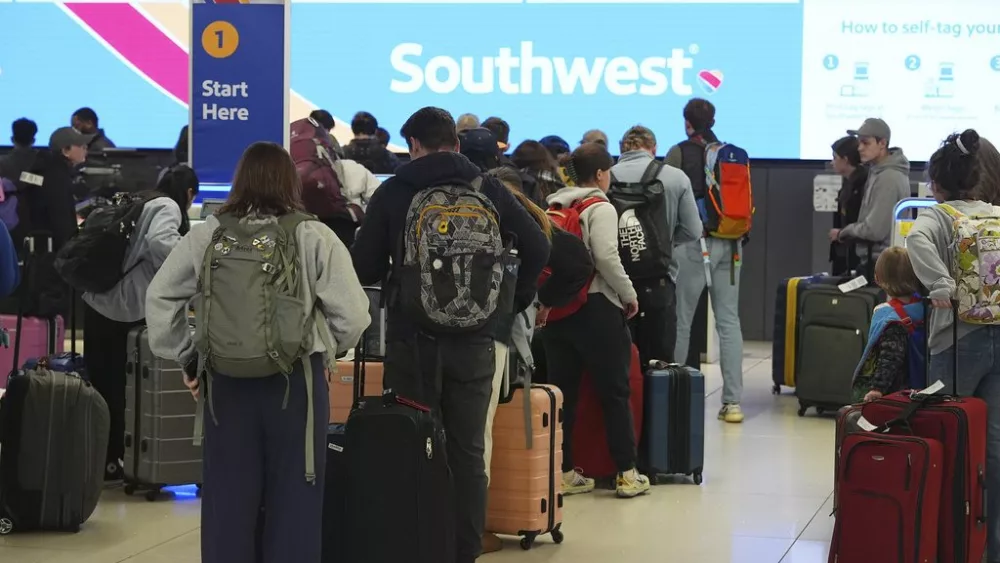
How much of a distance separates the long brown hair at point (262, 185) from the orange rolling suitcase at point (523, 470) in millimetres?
1589

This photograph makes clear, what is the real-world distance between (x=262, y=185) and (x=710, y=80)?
8.66m

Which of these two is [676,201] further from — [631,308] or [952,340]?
[952,340]

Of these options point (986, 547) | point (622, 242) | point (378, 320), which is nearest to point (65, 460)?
point (378, 320)

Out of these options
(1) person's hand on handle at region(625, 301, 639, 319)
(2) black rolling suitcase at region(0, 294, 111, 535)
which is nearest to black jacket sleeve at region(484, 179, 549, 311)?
(1) person's hand on handle at region(625, 301, 639, 319)

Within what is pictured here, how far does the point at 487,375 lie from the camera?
4.69 m

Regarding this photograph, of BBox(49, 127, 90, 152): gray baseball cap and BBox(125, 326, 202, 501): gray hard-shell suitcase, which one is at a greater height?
BBox(49, 127, 90, 152): gray baseball cap

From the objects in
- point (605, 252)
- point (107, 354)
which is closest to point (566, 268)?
point (605, 252)

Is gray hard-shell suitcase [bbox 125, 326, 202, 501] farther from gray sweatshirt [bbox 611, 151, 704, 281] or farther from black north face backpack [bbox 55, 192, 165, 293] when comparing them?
gray sweatshirt [bbox 611, 151, 704, 281]

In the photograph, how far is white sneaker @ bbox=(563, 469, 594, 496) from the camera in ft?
21.3

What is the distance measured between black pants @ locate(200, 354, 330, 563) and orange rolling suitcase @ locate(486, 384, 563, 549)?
142 centimetres

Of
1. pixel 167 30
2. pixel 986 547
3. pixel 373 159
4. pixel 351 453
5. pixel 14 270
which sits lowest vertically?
pixel 986 547

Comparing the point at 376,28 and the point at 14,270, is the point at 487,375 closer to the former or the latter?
the point at 14,270

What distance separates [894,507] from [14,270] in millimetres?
3293

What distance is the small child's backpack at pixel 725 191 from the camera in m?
8.35
